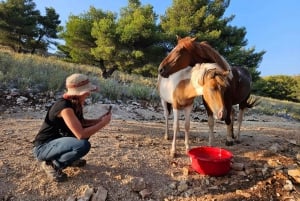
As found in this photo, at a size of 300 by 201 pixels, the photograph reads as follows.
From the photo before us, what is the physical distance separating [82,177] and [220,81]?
193 cm

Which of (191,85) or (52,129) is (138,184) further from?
(191,85)

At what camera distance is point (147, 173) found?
161 inches

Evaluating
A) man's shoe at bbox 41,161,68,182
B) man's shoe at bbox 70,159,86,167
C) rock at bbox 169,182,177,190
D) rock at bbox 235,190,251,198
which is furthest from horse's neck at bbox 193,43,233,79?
man's shoe at bbox 41,161,68,182

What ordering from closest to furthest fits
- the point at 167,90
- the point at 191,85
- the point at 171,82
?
1. the point at 191,85
2. the point at 171,82
3. the point at 167,90

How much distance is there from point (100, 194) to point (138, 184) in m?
0.45

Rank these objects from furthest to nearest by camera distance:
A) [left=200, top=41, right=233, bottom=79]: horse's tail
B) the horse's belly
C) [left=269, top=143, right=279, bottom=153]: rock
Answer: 1. [left=269, top=143, right=279, bottom=153]: rock
2. the horse's belly
3. [left=200, top=41, right=233, bottom=79]: horse's tail

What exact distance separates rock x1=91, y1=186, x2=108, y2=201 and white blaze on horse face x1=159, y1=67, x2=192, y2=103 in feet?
5.81

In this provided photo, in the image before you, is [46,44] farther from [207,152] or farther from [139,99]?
[207,152]

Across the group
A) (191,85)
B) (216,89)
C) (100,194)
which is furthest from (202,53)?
(100,194)

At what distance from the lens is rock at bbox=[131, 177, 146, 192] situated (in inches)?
148

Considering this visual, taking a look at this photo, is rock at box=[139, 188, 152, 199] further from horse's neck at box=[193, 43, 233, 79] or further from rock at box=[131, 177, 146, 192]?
horse's neck at box=[193, 43, 233, 79]

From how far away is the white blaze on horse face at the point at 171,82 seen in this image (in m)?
4.64

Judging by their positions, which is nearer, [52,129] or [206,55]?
[52,129]

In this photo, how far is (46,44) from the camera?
2577 centimetres
